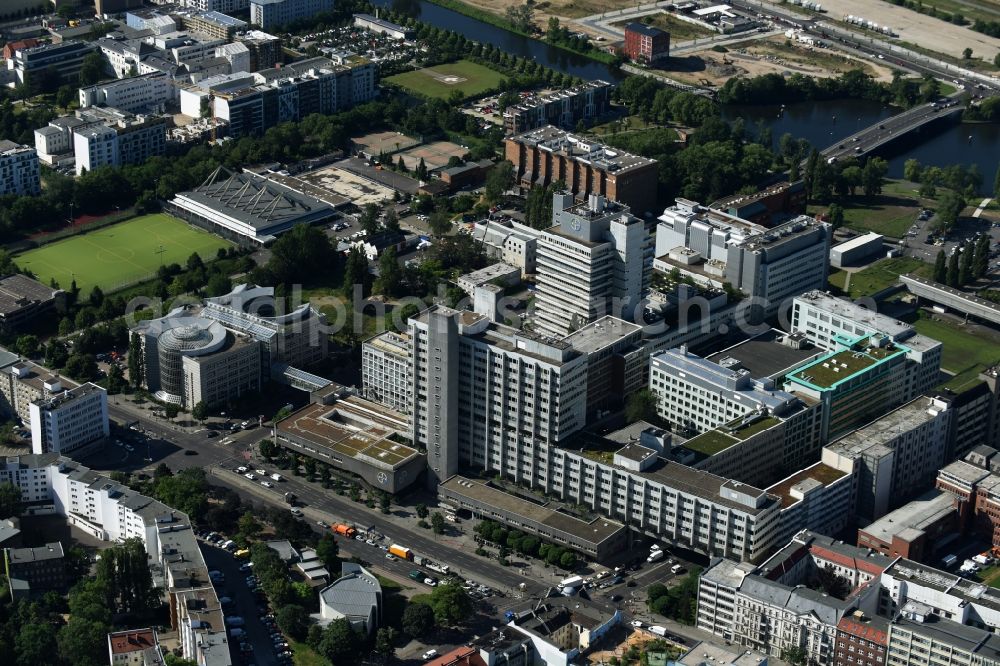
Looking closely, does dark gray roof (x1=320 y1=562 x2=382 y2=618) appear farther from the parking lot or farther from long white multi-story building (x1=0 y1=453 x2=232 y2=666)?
long white multi-story building (x1=0 y1=453 x2=232 y2=666)

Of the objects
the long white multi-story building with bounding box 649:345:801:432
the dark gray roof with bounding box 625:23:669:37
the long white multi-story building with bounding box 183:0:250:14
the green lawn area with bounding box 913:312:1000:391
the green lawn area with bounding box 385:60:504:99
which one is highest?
the long white multi-story building with bounding box 183:0:250:14

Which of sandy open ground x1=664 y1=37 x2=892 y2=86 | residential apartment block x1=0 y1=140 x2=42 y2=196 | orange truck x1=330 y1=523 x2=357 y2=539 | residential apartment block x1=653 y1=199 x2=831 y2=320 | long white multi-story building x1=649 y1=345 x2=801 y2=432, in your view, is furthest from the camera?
sandy open ground x1=664 y1=37 x2=892 y2=86

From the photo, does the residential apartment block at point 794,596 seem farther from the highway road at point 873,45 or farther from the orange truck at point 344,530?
the highway road at point 873,45

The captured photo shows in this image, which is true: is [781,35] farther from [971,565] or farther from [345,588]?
[345,588]

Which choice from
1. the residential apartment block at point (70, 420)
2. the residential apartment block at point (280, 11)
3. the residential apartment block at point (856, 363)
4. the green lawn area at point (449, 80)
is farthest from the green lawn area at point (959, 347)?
the residential apartment block at point (280, 11)

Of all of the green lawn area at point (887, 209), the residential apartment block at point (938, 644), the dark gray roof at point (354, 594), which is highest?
the green lawn area at point (887, 209)

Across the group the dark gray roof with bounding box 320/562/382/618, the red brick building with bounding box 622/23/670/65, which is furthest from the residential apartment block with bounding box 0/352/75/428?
the red brick building with bounding box 622/23/670/65
